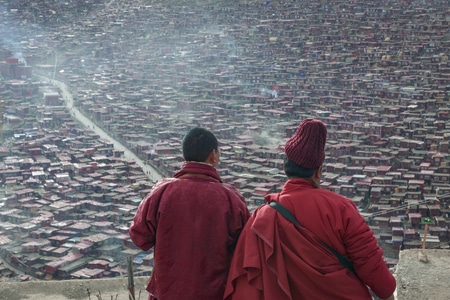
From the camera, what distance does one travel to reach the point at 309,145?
136cm

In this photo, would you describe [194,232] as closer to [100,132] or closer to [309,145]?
[309,145]

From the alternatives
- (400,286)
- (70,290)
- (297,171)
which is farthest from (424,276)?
(70,290)

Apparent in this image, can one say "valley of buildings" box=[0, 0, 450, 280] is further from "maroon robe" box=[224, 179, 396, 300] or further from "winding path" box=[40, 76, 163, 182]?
"maroon robe" box=[224, 179, 396, 300]

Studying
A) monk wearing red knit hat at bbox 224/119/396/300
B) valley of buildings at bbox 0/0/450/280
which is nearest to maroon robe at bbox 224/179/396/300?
monk wearing red knit hat at bbox 224/119/396/300

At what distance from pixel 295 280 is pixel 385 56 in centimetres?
1853

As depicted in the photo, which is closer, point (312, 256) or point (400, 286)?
point (312, 256)

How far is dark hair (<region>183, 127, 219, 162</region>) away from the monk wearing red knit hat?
0.21 metres

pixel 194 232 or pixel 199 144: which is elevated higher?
pixel 199 144

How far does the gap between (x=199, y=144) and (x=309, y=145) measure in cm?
26

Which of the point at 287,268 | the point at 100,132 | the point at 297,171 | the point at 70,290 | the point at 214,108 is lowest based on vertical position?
the point at 100,132

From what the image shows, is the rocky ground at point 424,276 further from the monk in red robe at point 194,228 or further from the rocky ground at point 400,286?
the monk in red robe at point 194,228

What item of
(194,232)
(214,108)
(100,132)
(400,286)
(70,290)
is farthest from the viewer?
(214,108)

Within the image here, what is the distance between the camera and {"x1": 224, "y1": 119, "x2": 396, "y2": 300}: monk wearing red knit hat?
128 cm

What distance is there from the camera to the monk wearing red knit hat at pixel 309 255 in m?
1.28
